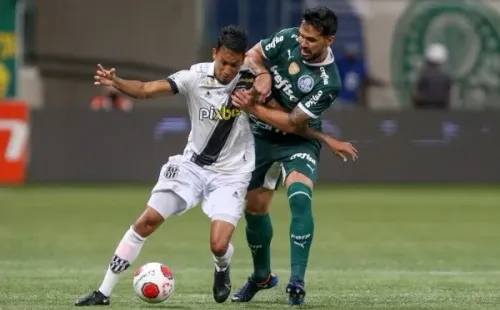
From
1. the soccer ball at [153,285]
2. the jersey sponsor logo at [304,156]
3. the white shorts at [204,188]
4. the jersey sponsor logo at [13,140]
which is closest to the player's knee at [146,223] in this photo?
the white shorts at [204,188]

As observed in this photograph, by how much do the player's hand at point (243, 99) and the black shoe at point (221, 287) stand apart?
3.92ft

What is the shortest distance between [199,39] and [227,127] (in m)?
16.1

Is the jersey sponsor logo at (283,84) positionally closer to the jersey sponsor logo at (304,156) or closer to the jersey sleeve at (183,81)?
the jersey sponsor logo at (304,156)

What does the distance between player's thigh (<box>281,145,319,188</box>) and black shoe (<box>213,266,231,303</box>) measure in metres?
0.79

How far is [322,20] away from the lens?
985cm

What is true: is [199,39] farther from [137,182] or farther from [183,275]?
[183,275]

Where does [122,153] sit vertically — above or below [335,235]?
below

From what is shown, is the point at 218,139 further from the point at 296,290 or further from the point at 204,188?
the point at 296,290

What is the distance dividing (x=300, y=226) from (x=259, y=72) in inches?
45.9

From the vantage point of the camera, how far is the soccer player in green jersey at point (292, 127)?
9859 millimetres

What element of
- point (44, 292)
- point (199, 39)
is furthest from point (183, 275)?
point (199, 39)

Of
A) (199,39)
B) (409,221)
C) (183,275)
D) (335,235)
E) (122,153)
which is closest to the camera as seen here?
(183,275)

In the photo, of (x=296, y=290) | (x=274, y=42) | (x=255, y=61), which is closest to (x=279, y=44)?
(x=274, y=42)

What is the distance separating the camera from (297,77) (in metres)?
10.2
